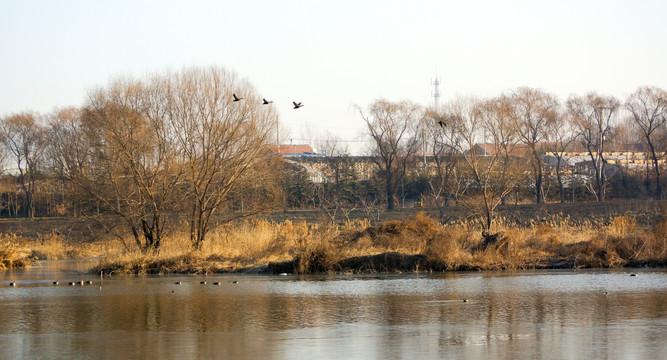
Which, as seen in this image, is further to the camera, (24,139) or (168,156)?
(24,139)

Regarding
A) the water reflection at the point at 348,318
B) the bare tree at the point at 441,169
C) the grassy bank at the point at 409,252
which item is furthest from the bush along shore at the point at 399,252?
the bare tree at the point at 441,169

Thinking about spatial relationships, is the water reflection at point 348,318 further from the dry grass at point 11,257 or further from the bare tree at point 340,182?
the bare tree at point 340,182

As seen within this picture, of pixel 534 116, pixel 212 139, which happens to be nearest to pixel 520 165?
pixel 534 116

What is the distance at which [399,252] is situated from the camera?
30.6 meters

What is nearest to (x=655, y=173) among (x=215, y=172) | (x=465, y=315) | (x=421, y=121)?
(x=421, y=121)

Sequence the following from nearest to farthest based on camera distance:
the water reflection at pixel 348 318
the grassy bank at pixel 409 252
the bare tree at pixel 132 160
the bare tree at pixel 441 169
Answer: the water reflection at pixel 348 318
the grassy bank at pixel 409 252
the bare tree at pixel 132 160
the bare tree at pixel 441 169

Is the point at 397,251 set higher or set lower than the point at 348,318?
higher

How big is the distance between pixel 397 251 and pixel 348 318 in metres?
14.9

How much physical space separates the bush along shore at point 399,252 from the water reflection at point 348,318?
138 inches

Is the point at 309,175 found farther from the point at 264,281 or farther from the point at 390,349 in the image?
the point at 390,349

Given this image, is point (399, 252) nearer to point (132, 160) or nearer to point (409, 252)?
point (409, 252)

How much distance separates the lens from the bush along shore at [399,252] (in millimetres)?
29500

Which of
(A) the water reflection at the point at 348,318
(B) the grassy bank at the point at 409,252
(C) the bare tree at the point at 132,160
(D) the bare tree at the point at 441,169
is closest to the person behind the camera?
(A) the water reflection at the point at 348,318

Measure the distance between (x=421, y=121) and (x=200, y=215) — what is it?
42955 millimetres
